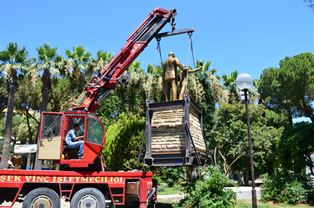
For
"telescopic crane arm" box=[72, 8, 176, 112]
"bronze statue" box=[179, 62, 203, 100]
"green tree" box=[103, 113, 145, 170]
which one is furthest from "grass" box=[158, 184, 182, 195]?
"telescopic crane arm" box=[72, 8, 176, 112]

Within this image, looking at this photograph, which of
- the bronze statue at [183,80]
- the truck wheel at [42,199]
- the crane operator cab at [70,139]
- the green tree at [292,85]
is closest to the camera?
the truck wheel at [42,199]

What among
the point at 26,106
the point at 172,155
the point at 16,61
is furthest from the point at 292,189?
the point at 26,106

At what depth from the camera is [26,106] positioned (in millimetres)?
32938

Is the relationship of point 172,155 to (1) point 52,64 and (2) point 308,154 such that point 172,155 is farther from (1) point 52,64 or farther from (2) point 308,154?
(1) point 52,64

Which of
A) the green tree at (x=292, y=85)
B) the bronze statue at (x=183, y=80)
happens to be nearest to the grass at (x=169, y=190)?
the bronze statue at (x=183, y=80)

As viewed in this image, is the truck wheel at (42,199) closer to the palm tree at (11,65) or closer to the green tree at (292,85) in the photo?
the palm tree at (11,65)

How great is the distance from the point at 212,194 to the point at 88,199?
3703 millimetres

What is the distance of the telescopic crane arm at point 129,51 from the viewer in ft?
43.3

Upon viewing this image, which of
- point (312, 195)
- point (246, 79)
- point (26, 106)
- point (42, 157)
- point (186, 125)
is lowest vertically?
point (312, 195)

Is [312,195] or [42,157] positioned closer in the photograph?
[42,157]

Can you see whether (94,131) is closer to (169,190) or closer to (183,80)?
(183,80)

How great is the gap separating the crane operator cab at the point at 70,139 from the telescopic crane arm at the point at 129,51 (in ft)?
7.31

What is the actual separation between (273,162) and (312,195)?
11616 mm

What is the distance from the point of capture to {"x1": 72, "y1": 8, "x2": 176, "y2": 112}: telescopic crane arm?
13.2 meters
